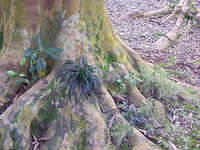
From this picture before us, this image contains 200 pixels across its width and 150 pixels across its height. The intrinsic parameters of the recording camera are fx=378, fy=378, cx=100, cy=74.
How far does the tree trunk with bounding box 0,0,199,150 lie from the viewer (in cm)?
319

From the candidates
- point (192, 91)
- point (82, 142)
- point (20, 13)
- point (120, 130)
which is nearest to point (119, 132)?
point (120, 130)

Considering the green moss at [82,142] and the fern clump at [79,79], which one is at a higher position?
the fern clump at [79,79]

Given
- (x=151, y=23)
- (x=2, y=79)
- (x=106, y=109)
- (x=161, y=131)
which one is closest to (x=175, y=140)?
(x=161, y=131)

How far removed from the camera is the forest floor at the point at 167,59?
145 inches

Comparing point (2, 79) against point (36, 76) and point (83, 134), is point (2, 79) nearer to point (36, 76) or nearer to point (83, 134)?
point (36, 76)

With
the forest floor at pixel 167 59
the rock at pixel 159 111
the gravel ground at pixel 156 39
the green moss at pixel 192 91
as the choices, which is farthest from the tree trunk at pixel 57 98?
the gravel ground at pixel 156 39

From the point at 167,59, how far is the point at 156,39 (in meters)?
1.07

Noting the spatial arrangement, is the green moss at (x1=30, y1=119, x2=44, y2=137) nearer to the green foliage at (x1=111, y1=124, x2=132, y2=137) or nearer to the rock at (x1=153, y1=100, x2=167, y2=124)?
the green foliage at (x1=111, y1=124, x2=132, y2=137)

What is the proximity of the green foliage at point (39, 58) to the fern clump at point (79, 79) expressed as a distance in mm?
149

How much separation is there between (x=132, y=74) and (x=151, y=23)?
4.19 metres

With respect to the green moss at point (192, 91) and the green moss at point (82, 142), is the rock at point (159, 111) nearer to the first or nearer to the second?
the green moss at point (192, 91)

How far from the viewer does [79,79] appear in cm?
320

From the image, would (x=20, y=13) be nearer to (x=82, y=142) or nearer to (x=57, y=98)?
(x=57, y=98)

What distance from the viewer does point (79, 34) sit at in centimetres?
351
